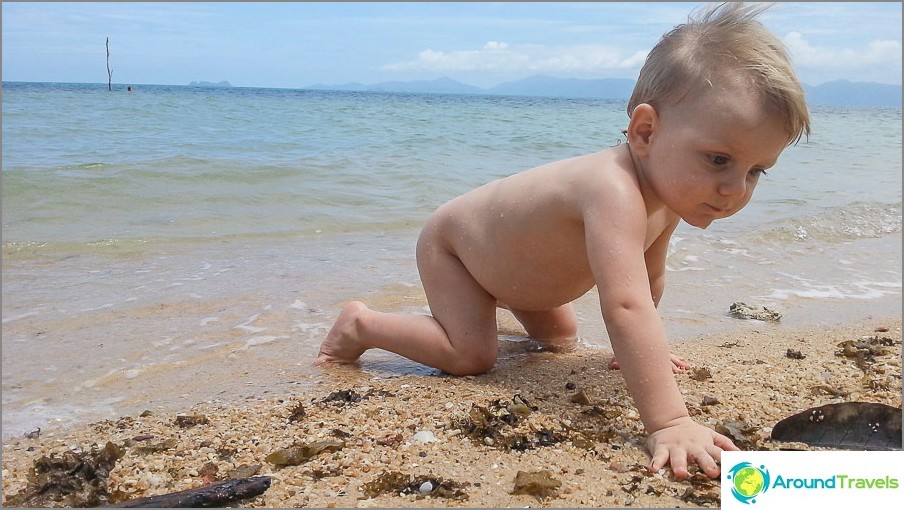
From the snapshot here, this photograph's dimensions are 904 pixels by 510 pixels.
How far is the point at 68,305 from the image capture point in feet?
13.0

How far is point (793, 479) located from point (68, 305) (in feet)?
11.7

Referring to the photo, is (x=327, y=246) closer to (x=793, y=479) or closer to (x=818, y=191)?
(x=793, y=479)

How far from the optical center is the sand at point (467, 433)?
1.90 m

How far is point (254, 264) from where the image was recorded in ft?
16.2

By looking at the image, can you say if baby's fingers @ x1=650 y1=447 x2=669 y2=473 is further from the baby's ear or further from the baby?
the baby's ear

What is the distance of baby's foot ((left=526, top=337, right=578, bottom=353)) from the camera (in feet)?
11.2

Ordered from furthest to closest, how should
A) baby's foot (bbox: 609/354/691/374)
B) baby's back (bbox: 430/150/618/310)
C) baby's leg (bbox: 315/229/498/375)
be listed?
1. baby's leg (bbox: 315/229/498/375)
2. baby's foot (bbox: 609/354/691/374)
3. baby's back (bbox: 430/150/618/310)

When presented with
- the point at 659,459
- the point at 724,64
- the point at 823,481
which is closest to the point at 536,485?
the point at 659,459

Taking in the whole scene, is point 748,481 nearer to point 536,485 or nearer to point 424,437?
point 536,485

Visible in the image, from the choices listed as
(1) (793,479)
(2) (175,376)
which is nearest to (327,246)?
(2) (175,376)

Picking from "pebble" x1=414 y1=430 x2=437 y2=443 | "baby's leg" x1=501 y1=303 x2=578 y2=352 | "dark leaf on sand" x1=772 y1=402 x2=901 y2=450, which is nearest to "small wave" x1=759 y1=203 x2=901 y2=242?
"baby's leg" x1=501 y1=303 x2=578 y2=352

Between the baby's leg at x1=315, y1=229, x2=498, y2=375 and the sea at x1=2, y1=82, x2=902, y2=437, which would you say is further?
the sea at x1=2, y1=82, x2=902, y2=437

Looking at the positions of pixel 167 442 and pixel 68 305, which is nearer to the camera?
pixel 167 442

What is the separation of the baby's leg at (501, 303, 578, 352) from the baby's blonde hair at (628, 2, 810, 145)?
124 cm
